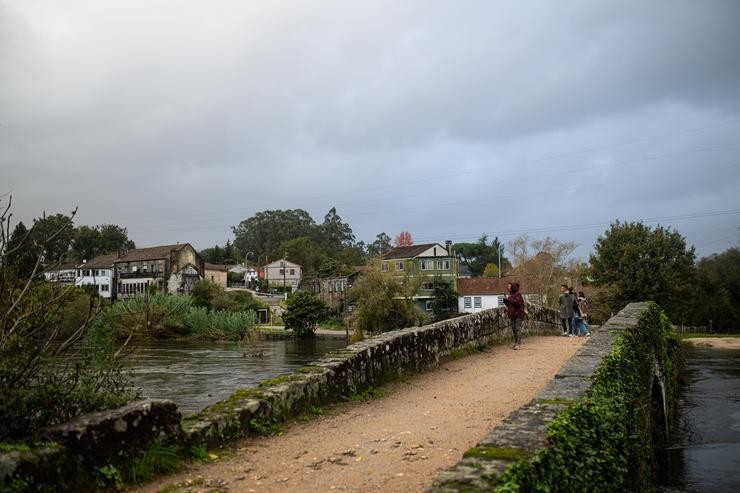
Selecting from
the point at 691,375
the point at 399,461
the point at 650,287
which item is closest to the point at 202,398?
the point at 399,461

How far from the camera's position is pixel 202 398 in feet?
56.8

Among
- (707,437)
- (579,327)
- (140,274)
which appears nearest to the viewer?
(707,437)

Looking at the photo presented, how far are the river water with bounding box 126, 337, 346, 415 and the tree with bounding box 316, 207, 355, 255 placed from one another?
87.8m

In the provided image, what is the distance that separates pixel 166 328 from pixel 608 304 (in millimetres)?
36633

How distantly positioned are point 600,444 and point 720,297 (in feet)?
196

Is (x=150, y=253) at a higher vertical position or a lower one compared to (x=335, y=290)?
higher

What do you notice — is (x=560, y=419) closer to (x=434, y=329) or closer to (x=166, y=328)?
(x=434, y=329)

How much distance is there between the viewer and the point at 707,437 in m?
13.6

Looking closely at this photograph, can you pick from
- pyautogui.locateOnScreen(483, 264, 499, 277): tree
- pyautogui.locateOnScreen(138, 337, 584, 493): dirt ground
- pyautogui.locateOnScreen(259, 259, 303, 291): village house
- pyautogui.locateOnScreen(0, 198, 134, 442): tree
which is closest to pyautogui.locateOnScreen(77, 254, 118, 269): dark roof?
pyautogui.locateOnScreen(259, 259, 303, 291): village house

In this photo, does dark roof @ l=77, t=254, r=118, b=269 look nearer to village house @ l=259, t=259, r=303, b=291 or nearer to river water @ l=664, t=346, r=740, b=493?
village house @ l=259, t=259, r=303, b=291

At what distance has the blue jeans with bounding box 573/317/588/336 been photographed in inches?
746

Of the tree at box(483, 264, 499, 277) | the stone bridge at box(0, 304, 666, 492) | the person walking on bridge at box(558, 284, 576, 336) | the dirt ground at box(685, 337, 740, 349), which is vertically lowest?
the dirt ground at box(685, 337, 740, 349)

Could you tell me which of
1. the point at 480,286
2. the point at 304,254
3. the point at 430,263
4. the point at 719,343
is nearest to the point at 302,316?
the point at 430,263

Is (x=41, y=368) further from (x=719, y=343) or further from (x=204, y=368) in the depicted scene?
(x=719, y=343)
